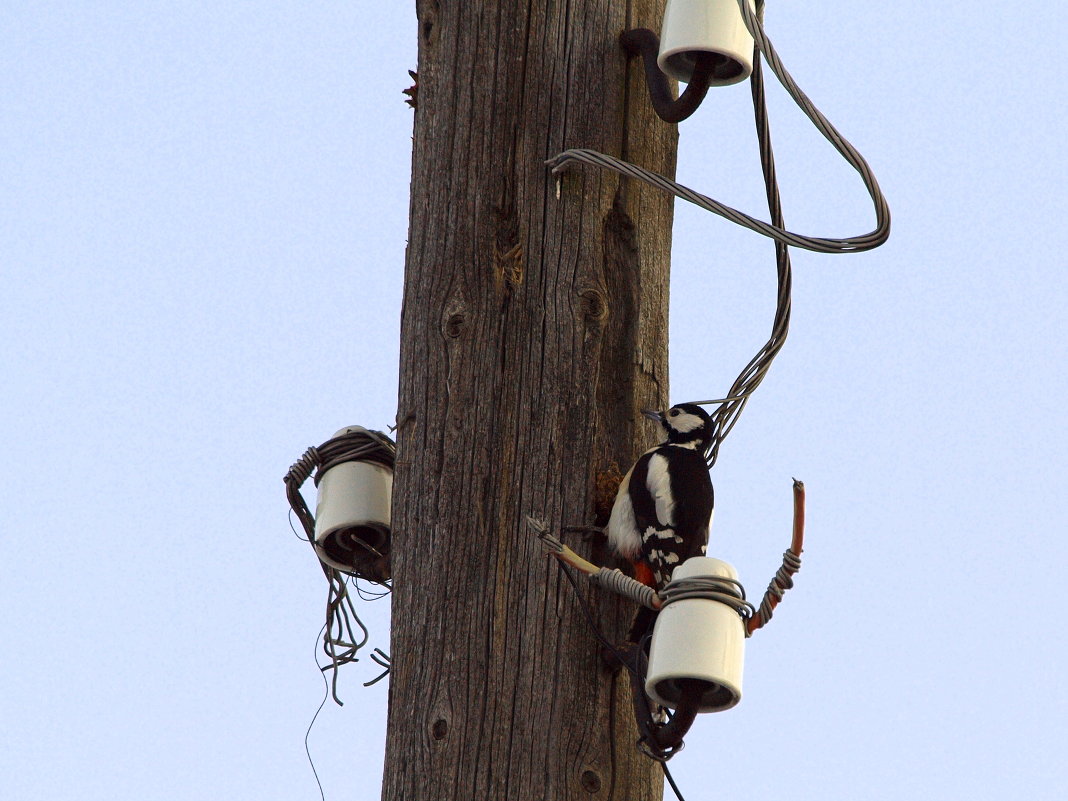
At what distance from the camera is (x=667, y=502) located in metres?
3.24

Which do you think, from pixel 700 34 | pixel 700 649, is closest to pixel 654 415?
pixel 700 649

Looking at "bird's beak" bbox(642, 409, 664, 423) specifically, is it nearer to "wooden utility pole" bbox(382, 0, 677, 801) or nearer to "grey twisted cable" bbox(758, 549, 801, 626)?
"wooden utility pole" bbox(382, 0, 677, 801)

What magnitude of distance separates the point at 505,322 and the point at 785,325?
0.73 metres

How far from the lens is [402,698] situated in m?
3.05

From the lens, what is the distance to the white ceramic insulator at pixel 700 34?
325 centimetres

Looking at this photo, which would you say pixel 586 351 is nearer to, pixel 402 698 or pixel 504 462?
pixel 504 462

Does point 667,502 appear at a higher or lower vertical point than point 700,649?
higher

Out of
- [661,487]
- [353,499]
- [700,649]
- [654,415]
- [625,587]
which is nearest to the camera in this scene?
[700,649]

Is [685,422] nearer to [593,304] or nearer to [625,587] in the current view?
[593,304]

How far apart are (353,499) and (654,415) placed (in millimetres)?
709

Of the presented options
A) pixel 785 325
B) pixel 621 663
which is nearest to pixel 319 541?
pixel 621 663

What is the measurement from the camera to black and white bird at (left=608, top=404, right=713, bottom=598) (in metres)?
3.18

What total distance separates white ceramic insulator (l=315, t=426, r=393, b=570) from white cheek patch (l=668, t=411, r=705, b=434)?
0.65 meters

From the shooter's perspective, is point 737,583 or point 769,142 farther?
point 769,142
